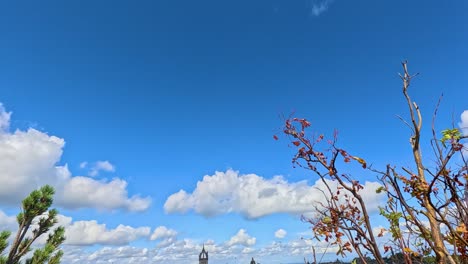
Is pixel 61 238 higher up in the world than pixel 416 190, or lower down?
higher up

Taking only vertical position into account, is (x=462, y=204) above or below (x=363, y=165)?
below

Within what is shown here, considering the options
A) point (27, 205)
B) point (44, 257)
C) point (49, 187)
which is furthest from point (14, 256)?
point (49, 187)

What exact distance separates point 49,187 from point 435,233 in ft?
56.1

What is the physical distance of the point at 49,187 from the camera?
15.9m

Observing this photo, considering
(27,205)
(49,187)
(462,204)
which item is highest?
(49,187)

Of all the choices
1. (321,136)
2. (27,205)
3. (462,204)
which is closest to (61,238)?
(27,205)

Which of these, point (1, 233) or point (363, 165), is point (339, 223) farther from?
point (1, 233)

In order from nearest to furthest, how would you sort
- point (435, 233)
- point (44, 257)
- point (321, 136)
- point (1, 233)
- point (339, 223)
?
point (435, 233) < point (339, 223) < point (321, 136) < point (1, 233) < point (44, 257)

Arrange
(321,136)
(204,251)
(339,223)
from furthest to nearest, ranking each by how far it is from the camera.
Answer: (204,251)
(321,136)
(339,223)

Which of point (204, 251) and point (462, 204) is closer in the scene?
point (462, 204)

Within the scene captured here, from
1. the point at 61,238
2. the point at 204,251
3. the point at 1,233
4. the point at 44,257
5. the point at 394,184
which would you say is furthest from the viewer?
the point at 204,251

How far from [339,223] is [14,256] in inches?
650

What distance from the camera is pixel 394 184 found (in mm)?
2580

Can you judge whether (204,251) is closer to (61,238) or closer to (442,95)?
(61,238)
